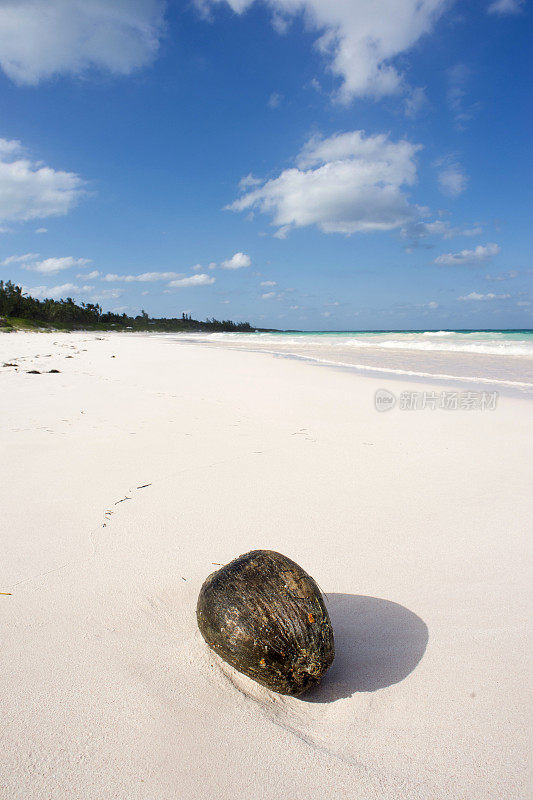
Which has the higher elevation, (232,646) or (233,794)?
(232,646)

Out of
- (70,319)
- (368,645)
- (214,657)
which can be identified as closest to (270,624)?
(214,657)

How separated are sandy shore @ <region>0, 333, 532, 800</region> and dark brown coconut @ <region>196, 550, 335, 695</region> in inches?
5.1

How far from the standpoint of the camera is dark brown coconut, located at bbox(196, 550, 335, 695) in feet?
5.36

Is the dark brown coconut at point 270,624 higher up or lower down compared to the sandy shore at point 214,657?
higher up

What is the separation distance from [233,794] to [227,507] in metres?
1.93

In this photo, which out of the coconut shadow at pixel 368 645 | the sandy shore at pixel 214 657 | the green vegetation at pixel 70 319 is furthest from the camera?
the green vegetation at pixel 70 319

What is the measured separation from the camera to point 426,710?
5.38 ft

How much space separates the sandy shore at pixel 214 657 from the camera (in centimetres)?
140

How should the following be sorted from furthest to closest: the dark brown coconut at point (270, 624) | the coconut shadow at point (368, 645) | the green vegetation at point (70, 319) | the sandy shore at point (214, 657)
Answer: the green vegetation at point (70, 319)
the coconut shadow at point (368, 645)
the dark brown coconut at point (270, 624)
the sandy shore at point (214, 657)

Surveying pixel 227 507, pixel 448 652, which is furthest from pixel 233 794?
pixel 227 507

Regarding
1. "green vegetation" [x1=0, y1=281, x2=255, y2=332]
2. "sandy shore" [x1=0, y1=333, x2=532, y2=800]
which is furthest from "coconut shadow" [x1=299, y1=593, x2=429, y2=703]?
"green vegetation" [x1=0, y1=281, x2=255, y2=332]

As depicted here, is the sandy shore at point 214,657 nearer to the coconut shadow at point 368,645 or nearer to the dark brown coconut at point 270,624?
the coconut shadow at point 368,645

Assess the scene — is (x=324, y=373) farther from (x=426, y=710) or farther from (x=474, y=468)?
(x=426, y=710)

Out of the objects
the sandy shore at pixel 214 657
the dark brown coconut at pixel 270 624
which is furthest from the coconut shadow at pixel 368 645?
the dark brown coconut at pixel 270 624
